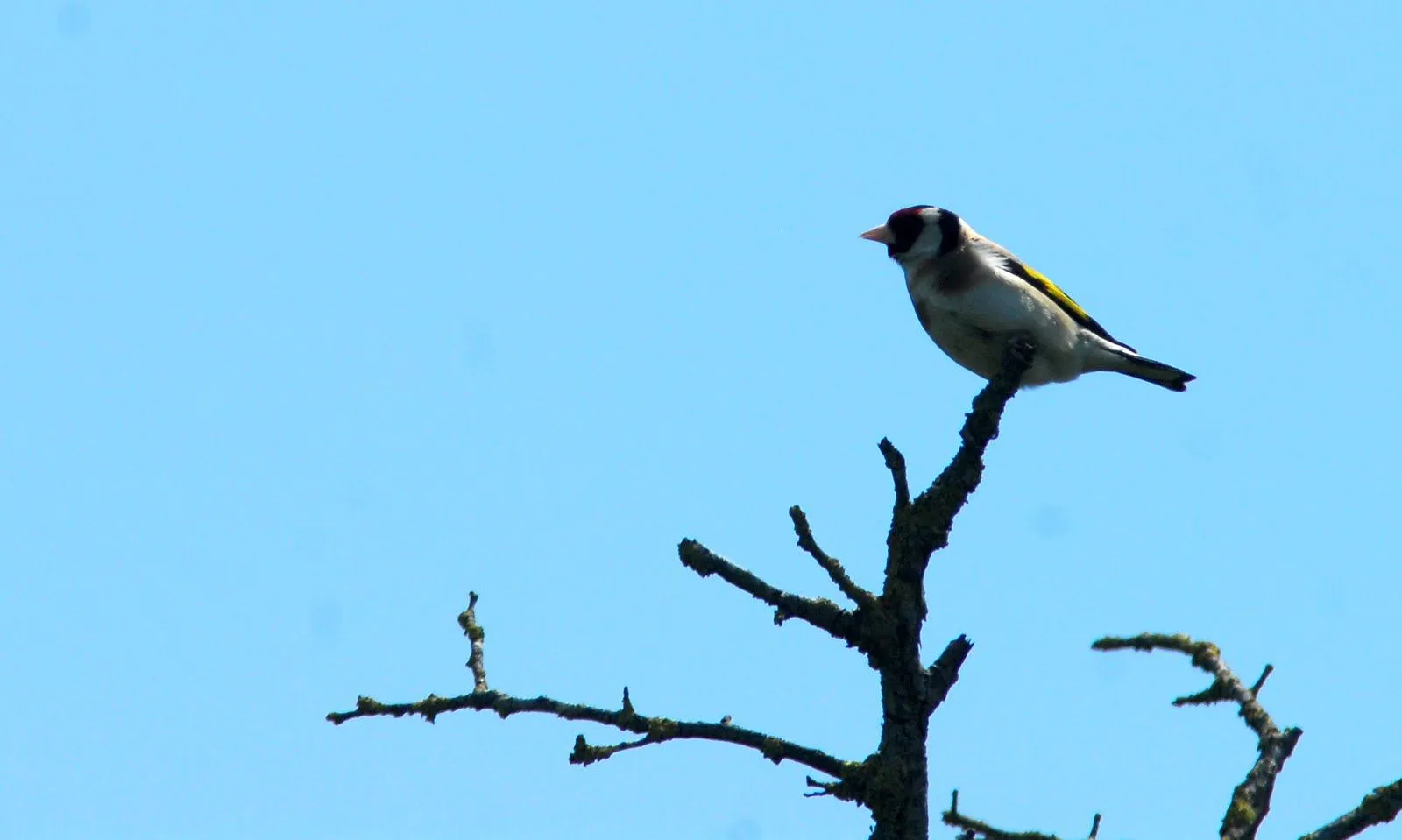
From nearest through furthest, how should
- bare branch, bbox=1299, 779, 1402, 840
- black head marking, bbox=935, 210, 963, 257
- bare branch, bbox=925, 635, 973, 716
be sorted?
bare branch, bbox=1299, 779, 1402, 840, bare branch, bbox=925, 635, 973, 716, black head marking, bbox=935, 210, 963, 257

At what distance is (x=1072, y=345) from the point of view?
7512 mm

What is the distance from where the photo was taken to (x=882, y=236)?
8328 mm

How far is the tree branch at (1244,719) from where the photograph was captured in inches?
164

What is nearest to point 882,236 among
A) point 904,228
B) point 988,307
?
point 904,228

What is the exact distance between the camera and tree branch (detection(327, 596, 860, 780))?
4.40 m

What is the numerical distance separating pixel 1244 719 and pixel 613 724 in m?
2.01

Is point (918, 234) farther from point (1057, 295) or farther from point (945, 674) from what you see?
point (945, 674)

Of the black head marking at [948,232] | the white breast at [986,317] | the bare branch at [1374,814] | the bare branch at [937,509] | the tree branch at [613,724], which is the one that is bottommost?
the bare branch at [1374,814]

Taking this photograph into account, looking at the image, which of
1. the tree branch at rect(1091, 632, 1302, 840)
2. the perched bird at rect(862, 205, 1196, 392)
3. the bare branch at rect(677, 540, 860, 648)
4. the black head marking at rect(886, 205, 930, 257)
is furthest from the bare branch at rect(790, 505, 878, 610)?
the black head marking at rect(886, 205, 930, 257)

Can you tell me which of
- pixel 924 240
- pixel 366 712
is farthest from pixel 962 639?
pixel 924 240

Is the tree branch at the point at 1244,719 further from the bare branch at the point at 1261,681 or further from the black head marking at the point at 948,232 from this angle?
the black head marking at the point at 948,232

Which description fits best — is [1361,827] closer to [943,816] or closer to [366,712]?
[943,816]

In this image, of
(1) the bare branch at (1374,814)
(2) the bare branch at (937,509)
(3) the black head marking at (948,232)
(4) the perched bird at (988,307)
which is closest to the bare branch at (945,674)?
(2) the bare branch at (937,509)

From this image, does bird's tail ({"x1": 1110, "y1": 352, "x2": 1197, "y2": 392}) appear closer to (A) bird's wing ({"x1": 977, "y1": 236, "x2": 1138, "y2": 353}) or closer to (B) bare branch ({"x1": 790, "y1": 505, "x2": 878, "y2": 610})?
(A) bird's wing ({"x1": 977, "y1": 236, "x2": 1138, "y2": 353})
